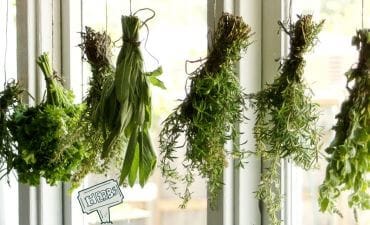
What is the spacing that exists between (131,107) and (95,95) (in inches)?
7.2

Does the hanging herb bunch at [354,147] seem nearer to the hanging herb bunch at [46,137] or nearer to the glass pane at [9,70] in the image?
the hanging herb bunch at [46,137]

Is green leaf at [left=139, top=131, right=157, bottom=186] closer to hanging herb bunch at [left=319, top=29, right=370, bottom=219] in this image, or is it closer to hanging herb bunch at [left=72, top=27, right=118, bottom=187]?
hanging herb bunch at [left=72, top=27, right=118, bottom=187]

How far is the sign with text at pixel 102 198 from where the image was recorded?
70.8 inches

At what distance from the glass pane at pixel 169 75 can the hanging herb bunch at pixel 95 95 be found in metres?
0.13

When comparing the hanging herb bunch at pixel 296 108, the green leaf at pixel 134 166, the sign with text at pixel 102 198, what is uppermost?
the hanging herb bunch at pixel 296 108

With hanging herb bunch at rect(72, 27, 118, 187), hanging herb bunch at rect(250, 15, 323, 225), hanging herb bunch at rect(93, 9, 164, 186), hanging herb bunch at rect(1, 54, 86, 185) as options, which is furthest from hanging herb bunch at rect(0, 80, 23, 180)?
hanging herb bunch at rect(250, 15, 323, 225)

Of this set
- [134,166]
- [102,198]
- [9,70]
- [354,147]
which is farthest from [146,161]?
[9,70]

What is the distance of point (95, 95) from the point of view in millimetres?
1421

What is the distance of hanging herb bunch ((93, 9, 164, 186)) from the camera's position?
1266 millimetres

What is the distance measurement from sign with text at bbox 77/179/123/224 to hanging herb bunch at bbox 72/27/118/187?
353mm

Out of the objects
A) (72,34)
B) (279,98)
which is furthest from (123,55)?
(72,34)

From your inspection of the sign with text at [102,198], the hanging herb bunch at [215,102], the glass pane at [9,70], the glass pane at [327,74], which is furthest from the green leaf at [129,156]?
the glass pane at [9,70]

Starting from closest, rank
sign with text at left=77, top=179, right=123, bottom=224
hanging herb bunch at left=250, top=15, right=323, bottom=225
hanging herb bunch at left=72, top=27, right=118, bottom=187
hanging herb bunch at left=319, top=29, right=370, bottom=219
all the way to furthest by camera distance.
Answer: hanging herb bunch at left=319, top=29, right=370, bottom=219
hanging herb bunch at left=250, top=15, right=323, bottom=225
hanging herb bunch at left=72, top=27, right=118, bottom=187
sign with text at left=77, top=179, right=123, bottom=224

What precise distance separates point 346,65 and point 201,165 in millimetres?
421
